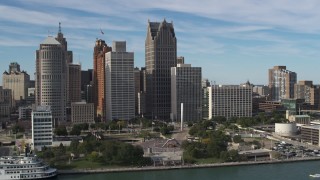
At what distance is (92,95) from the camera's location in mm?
103375

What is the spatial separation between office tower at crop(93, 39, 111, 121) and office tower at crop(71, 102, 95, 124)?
13.8 feet

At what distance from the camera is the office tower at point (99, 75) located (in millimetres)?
88438

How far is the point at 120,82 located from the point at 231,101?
21022 mm

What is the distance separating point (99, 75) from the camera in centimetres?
9125

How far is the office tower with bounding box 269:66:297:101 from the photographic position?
393 feet

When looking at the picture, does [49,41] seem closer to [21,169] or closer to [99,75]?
[99,75]

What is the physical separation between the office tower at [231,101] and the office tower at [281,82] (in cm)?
3303

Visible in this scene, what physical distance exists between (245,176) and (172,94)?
47489 millimetres

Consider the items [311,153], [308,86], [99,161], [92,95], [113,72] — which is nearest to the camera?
[99,161]

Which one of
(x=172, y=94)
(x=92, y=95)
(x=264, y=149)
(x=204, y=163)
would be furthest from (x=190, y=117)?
(x=204, y=163)

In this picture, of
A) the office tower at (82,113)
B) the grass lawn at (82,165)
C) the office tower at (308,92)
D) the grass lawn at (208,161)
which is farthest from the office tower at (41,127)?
the office tower at (308,92)

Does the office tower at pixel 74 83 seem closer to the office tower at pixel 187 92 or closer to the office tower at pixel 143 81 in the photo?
the office tower at pixel 143 81

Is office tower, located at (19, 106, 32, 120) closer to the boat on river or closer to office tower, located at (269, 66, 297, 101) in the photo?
the boat on river

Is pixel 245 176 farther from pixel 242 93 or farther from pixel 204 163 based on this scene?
Answer: pixel 242 93
